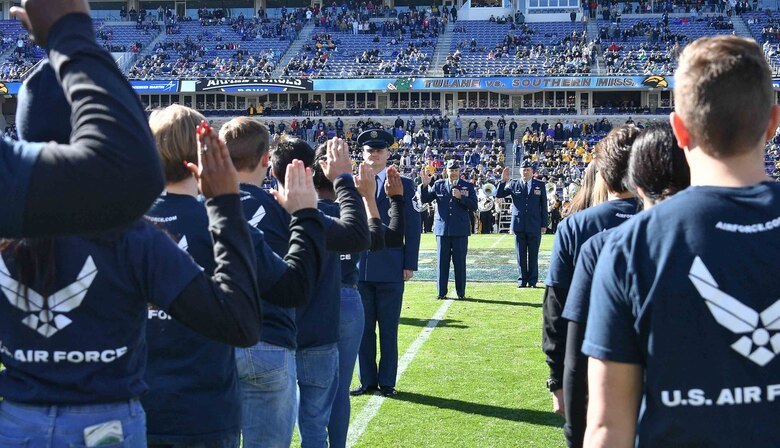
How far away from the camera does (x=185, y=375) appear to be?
269 cm

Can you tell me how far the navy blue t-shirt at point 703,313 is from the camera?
1.92 meters

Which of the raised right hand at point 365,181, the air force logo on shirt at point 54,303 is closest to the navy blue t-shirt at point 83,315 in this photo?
the air force logo on shirt at point 54,303

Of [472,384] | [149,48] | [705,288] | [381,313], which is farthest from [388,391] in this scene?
[149,48]

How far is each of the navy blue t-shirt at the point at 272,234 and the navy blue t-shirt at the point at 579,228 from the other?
1120mm

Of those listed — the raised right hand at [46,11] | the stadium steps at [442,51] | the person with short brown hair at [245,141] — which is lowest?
the person with short brown hair at [245,141]

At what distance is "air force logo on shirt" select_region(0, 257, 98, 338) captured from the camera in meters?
1.99

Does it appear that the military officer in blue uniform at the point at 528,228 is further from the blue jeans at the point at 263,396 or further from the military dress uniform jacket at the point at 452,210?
the blue jeans at the point at 263,396

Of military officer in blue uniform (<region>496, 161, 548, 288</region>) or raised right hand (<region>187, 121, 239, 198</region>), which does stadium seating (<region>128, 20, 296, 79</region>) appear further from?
raised right hand (<region>187, 121, 239, 198</region>)

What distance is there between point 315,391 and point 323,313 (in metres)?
0.37

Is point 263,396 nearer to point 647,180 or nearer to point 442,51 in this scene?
point 647,180

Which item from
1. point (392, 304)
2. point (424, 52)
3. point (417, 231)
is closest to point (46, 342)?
point (392, 304)

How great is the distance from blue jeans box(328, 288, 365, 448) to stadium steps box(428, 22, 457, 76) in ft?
145

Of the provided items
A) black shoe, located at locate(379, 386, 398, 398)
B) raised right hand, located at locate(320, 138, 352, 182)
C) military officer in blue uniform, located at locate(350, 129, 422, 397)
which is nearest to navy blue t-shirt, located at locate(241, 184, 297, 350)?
raised right hand, located at locate(320, 138, 352, 182)

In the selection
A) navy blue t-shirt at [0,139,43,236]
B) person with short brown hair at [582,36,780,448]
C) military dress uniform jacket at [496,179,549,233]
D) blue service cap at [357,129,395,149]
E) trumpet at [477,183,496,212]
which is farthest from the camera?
trumpet at [477,183,496,212]
